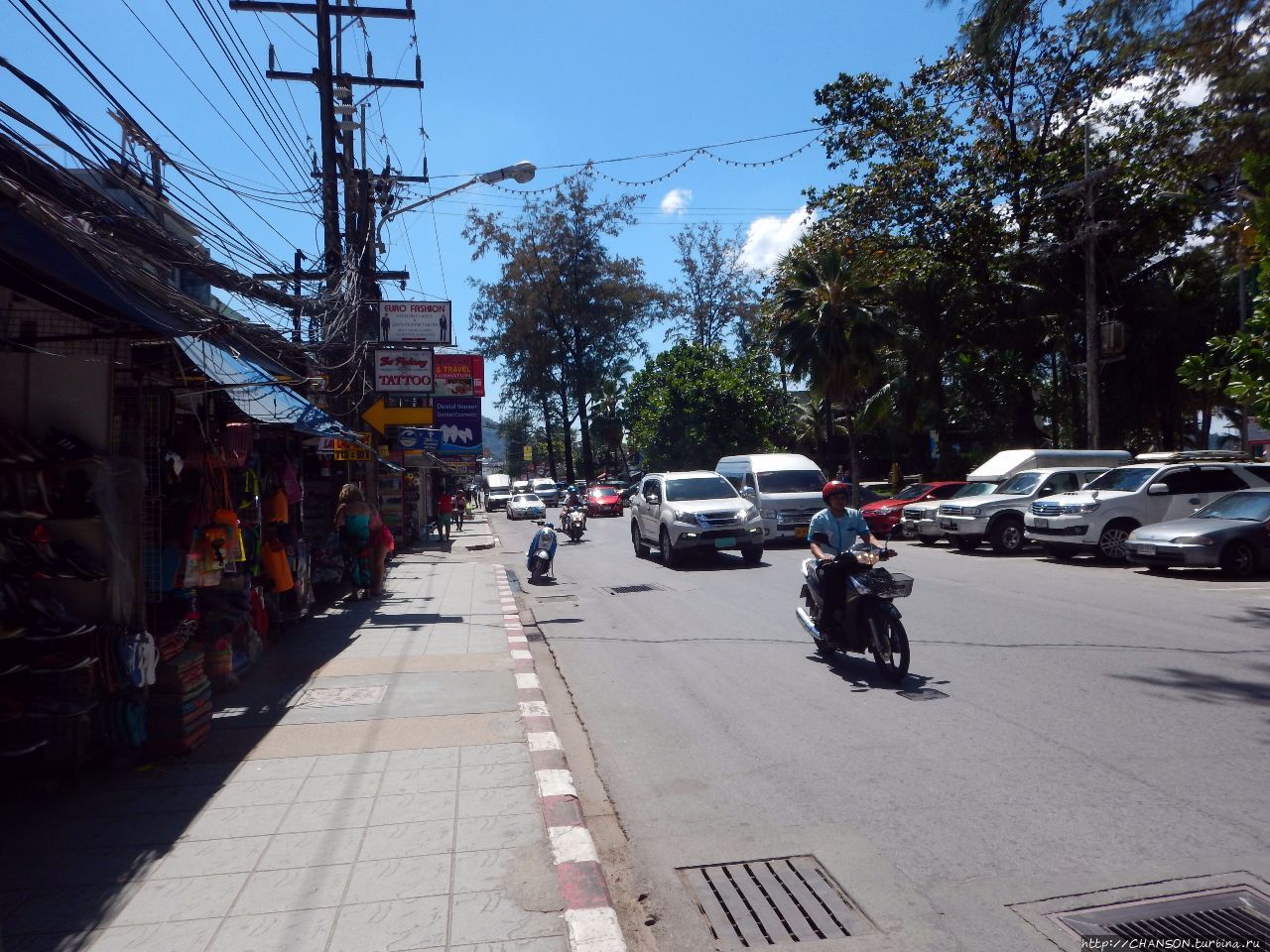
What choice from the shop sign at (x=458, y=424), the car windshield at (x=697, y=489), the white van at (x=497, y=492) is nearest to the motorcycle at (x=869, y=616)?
the car windshield at (x=697, y=489)

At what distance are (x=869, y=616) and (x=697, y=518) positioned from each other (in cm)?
999

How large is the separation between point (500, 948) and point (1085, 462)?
1999 cm

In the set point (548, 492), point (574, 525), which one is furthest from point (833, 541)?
point (548, 492)

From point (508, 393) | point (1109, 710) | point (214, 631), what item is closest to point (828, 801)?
point (1109, 710)

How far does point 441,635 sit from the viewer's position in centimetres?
1113

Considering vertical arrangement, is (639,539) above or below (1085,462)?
below

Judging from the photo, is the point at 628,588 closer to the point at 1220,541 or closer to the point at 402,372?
the point at 402,372

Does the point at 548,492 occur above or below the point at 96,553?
above

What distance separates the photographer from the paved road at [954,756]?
14.0 ft

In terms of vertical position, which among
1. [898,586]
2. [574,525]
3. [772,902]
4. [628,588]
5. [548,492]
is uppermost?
[548,492]

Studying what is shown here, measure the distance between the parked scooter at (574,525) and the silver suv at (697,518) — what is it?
599cm

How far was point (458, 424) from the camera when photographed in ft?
106

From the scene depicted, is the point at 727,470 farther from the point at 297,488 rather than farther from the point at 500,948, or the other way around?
the point at 500,948

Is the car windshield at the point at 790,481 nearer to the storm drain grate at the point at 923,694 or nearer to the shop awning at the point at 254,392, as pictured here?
the shop awning at the point at 254,392
